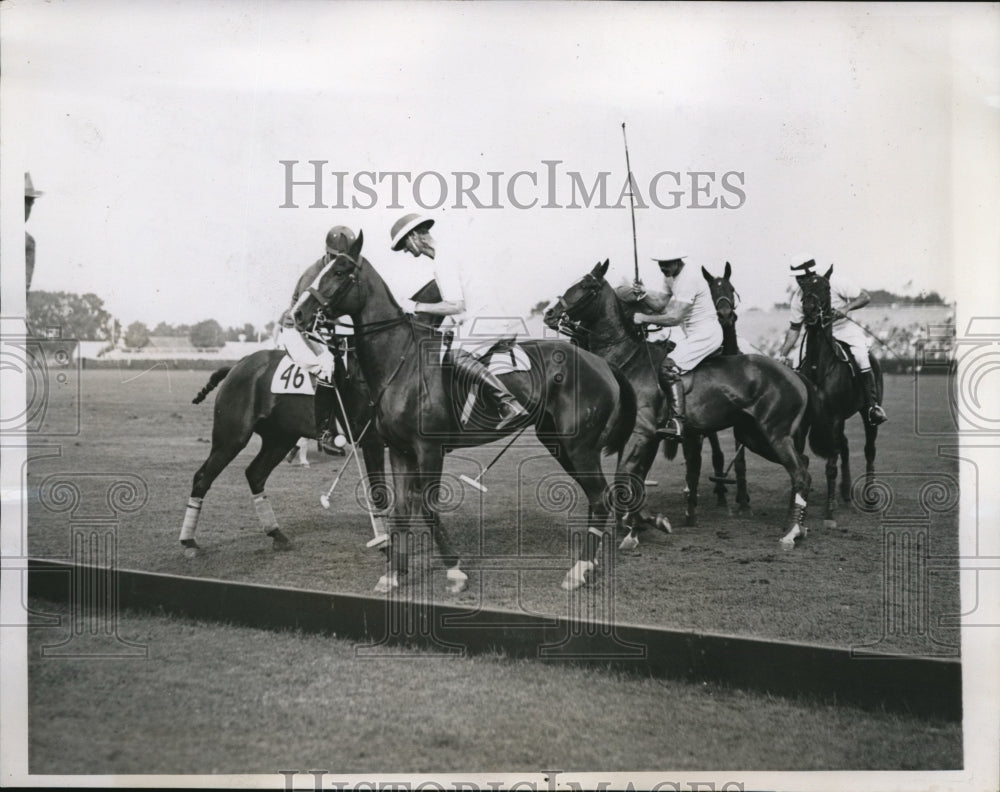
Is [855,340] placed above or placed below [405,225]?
below

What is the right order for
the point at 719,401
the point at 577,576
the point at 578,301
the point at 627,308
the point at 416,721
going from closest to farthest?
1. the point at 416,721
2. the point at 577,576
3. the point at 578,301
4. the point at 627,308
5. the point at 719,401

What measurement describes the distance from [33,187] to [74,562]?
154 cm

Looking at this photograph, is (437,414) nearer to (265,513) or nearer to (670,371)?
(265,513)

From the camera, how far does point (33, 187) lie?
355 cm

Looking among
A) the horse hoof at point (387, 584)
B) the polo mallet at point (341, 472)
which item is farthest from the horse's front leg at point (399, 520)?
the polo mallet at point (341, 472)

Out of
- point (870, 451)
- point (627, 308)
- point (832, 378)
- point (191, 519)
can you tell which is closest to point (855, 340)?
point (832, 378)

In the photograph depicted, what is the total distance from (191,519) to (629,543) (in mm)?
1766

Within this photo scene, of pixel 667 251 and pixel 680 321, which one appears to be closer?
pixel 667 251

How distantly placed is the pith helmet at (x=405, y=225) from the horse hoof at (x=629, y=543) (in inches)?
58.0

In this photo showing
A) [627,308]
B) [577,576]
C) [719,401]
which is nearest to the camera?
[577,576]

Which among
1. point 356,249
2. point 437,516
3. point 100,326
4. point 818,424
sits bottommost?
point 437,516

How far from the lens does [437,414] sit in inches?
138

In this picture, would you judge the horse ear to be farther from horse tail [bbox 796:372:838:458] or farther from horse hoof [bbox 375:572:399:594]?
horse tail [bbox 796:372:838:458]

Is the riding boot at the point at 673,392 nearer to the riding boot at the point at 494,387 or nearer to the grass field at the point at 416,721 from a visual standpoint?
the riding boot at the point at 494,387
